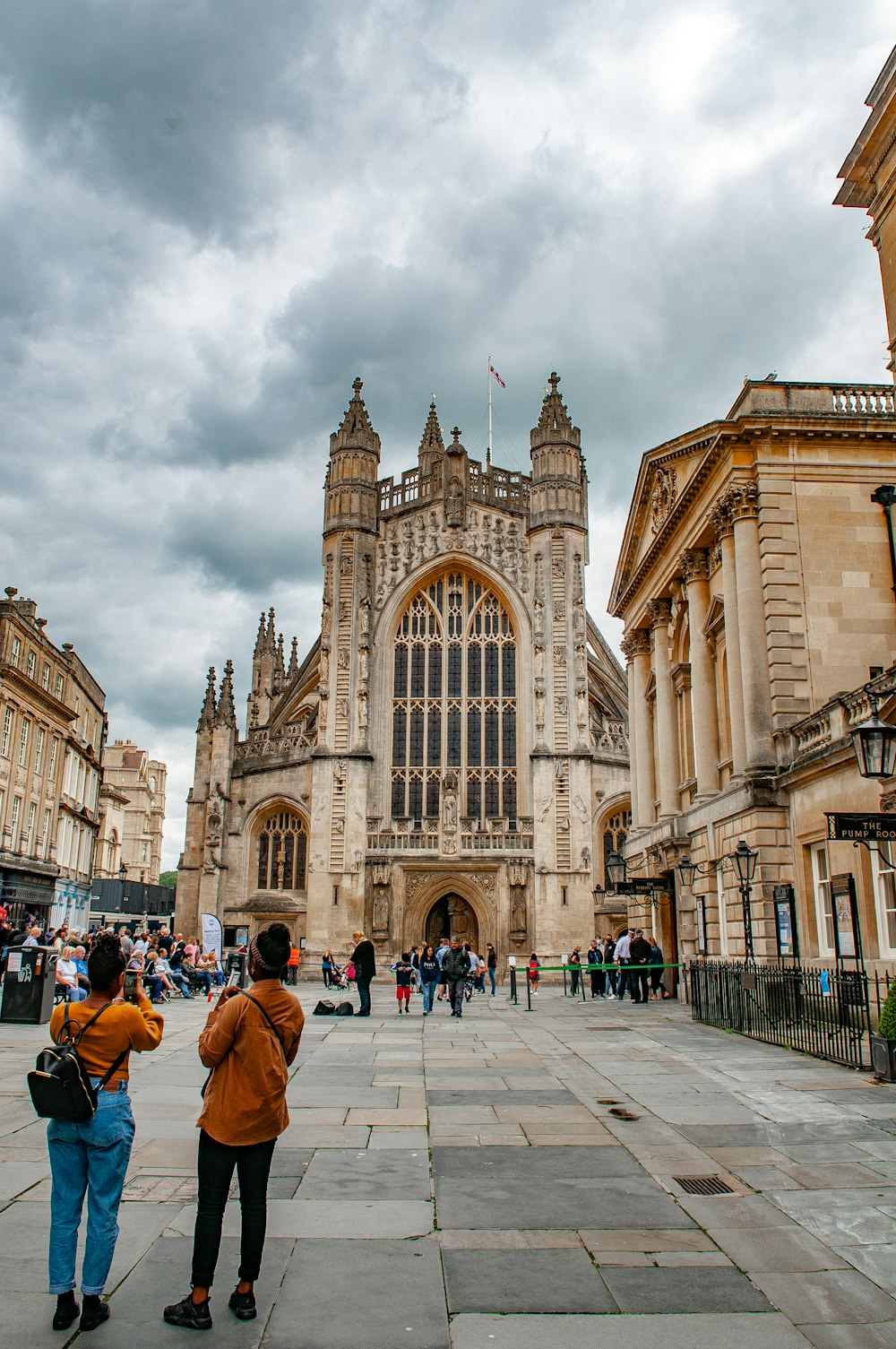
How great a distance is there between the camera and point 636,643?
2880 cm

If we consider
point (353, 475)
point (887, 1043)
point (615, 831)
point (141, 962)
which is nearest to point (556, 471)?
point (353, 475)

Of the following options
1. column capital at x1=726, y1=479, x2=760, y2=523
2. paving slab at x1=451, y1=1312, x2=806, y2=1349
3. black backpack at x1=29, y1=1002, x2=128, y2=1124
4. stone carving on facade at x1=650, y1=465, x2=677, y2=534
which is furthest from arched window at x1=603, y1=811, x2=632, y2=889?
A: black backpack at x1=29, y1=1002, x2=128, y2=1124

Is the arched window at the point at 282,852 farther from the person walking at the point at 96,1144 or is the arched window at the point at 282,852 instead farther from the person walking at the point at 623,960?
the person walking at the point at 96,1144

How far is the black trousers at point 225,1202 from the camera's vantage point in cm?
425

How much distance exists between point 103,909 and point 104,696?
10.6m

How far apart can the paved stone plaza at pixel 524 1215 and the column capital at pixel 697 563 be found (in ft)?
43.6

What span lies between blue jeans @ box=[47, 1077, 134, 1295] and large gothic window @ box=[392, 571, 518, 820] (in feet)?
114

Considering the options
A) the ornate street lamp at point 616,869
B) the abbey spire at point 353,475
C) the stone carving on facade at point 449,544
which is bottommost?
the ornate street lamp at point 616,869

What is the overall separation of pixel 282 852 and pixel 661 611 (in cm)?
2037

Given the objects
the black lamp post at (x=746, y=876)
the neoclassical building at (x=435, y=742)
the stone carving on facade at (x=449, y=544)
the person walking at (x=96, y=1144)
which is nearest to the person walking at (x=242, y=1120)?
the person walking at (x=96, y=1144)

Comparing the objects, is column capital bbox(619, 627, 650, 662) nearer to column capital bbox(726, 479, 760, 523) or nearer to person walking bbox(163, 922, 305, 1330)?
column capital bbox(726, 479, 760, 523)

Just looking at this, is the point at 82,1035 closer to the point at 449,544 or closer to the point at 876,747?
the point at 876,747

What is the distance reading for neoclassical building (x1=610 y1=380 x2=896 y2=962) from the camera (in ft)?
55.5

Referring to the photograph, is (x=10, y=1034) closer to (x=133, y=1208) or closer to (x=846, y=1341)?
(x=133, y=1208)
